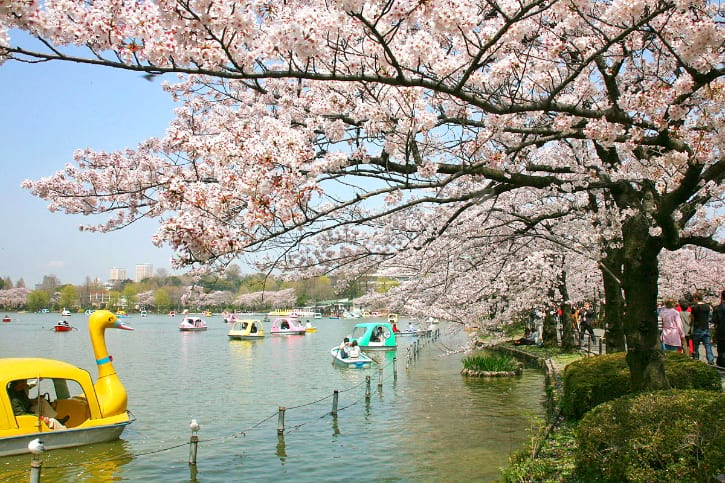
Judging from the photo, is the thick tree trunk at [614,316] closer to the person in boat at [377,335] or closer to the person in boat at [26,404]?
the person in boat at [26,404]

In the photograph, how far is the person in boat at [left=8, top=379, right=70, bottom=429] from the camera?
11.0 m

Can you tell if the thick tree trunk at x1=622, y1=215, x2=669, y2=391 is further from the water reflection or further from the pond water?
the water reflection

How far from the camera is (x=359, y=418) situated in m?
14.8

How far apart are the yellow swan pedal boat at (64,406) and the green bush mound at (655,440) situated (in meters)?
9.27

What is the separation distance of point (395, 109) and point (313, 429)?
8.66 m

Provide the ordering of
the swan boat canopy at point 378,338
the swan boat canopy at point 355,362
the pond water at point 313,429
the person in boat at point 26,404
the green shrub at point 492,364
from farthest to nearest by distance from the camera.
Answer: the swan boat canopy at point 378,338, the swan boat canopy at point 355,362, the green shrub at point 492,364, the person in boat at point 26,404, the pond water at point 313,429

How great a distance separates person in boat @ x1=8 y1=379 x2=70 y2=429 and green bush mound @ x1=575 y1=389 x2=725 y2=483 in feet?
30.9

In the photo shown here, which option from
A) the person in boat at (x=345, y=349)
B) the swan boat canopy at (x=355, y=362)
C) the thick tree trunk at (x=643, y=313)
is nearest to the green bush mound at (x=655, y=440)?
the thick tree trunk at (x=643, y=313)

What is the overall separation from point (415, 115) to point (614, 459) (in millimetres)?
3853

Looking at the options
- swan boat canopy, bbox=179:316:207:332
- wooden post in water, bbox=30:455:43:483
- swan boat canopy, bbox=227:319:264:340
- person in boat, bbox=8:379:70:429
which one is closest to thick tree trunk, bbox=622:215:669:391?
wooden post in water, bbox=30:455:43:483

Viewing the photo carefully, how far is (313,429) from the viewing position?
13.6 meters

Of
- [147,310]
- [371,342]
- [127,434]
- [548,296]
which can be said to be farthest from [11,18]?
[147,310]

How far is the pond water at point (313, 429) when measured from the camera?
411 inches

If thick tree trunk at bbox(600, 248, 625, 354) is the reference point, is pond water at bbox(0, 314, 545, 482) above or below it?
below
